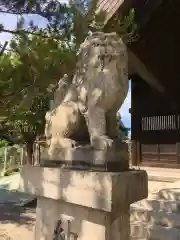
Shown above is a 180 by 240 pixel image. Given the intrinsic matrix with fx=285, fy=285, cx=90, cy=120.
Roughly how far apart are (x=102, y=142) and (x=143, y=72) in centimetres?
643

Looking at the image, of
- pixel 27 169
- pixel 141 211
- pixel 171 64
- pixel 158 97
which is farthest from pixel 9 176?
A: pixel 27 169

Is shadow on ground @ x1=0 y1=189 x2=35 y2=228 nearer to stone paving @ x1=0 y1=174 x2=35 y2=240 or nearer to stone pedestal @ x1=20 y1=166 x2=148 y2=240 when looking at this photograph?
stone paving @ x1=0 y1=174 x2=35 y2=240

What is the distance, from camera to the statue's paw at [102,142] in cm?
210

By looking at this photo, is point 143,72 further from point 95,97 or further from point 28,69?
point 95,97

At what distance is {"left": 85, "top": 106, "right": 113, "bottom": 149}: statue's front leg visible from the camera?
2152mm

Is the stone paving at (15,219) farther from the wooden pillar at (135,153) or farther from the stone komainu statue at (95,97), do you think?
the wooden pillar at (135,153)

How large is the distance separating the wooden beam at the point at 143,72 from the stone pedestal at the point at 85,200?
6.23 metres

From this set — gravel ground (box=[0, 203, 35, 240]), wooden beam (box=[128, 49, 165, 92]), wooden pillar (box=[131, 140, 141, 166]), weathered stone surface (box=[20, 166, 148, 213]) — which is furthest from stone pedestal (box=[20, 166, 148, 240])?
wooden pillar (box=[131, 140, 141, 166])

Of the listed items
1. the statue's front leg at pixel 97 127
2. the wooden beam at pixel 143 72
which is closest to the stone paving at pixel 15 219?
the statue's front leg at pixel 97 127

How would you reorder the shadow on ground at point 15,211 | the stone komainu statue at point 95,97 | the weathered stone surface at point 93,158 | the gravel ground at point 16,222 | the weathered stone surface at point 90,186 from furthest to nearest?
the shadow on ground at point 15,211
the gravel ground at point 16,222
the stone komainu statue at point 95,97
the weathered stone surface at point 93,158
the weathered stone surface at point 90,186

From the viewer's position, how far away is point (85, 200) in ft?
6.73

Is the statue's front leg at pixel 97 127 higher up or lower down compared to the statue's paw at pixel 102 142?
higher up

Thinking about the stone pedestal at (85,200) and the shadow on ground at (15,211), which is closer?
the stone pedestal at (85,200)

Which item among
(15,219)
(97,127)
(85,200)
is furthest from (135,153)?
(85,200)
